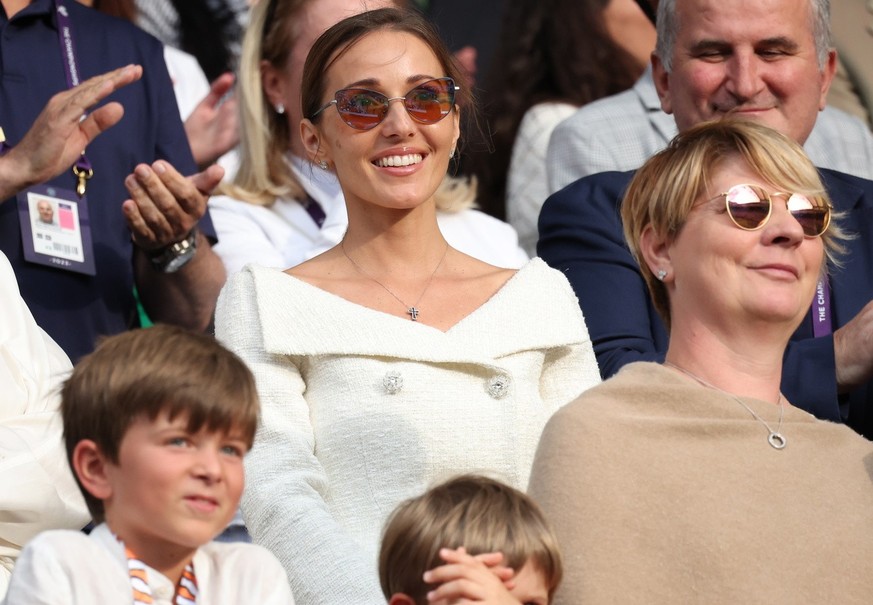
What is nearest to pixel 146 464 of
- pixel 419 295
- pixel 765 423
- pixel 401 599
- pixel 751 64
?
pixel 401 599

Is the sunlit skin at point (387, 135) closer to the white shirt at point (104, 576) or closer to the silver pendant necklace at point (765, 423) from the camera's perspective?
the silver pendant necklace at point (765, 423)

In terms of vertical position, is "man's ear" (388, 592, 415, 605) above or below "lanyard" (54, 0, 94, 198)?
below

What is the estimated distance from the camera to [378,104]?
405 centimetres

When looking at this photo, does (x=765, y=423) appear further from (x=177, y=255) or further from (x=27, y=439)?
(x=177, y=255)

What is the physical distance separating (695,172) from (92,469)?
5.09ft

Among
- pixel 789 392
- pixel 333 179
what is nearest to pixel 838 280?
pixel 789 392

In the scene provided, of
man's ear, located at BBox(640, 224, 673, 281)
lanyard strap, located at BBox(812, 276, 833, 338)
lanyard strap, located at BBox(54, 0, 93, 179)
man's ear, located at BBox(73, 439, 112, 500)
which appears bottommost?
lanyard strap, located at BBox(812, 276, 833, 338)

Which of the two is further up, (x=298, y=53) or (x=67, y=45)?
(x=67, y=45)

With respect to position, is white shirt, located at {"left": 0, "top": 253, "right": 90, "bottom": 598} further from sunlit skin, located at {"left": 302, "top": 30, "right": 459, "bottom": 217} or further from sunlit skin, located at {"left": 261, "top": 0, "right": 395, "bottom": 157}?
sunlit skin, located at {"left": 261, "top": 0, "right": 395, "bottom": 157}

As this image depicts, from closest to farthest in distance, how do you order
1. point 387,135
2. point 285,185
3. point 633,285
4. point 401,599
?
point 401,599
point 387,135
point 633,285
point 285,185

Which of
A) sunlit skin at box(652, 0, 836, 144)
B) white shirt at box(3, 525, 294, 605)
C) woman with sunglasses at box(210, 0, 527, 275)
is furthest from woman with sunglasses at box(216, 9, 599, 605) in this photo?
woman with sunglasses at box(210, 0, 527, 275)

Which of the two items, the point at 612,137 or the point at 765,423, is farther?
the point at 612,137

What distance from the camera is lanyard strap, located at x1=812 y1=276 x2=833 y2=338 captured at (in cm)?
445

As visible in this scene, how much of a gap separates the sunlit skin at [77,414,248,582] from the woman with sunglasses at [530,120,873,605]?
2.58 feet
